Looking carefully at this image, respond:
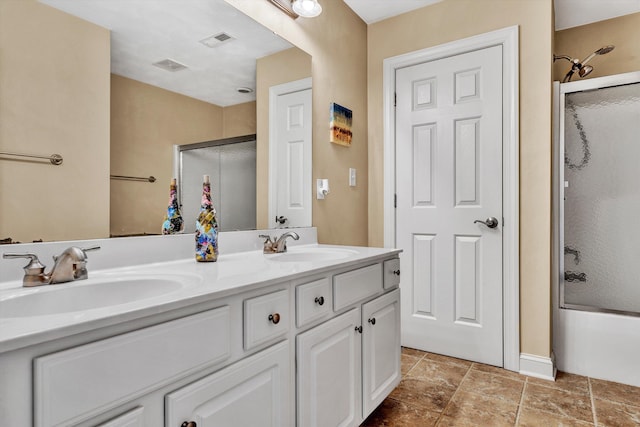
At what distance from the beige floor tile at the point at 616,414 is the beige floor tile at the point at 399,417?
0.78m

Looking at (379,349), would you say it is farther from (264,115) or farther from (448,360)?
(264,115)

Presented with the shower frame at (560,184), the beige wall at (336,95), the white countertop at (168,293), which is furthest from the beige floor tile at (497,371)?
the white countertop at (168,293)

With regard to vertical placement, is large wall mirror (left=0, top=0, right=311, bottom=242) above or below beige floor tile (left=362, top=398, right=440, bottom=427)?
above

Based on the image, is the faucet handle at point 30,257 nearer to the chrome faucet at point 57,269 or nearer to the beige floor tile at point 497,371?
the chrome faucet at point 57,269

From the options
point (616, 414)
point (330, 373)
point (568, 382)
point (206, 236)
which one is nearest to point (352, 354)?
point (330, 373)

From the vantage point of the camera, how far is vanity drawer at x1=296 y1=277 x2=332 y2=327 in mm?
1172

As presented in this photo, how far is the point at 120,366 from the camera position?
67cm

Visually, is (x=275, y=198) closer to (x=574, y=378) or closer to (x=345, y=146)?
(x=345, y=146)

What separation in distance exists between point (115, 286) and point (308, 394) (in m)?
0.68

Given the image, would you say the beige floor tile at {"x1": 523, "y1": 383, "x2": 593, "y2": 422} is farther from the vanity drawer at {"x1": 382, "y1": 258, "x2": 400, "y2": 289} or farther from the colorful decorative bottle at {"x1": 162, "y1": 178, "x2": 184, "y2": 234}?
the colorful decorative bottle at {"x1": 162, "y1": 178, "x2": 184, "y2": 234}

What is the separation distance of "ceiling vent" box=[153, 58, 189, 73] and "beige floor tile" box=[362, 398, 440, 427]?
1735 millimetres

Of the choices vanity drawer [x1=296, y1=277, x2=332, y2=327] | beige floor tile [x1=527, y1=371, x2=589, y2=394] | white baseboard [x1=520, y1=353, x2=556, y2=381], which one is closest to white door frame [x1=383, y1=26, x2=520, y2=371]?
white baseboard [x1=520, y1=353, x2=556, y2=381]

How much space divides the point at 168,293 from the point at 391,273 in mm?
1174

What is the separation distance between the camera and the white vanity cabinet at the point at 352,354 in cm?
121
